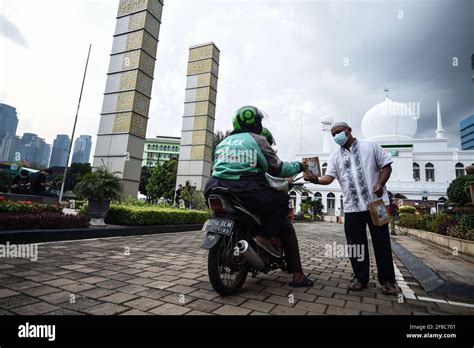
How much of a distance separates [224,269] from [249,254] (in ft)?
0.99

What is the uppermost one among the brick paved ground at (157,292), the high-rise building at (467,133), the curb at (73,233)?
the high-rise building at (467,133)

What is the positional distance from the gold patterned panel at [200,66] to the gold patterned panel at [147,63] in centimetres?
561

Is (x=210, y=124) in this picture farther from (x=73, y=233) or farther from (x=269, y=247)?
(x=269, y=247)

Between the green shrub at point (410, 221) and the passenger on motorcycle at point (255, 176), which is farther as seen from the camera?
the green shrub at point (410, 221)

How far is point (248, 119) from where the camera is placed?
9.92 ft

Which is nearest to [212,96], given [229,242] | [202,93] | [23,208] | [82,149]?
[202,93]

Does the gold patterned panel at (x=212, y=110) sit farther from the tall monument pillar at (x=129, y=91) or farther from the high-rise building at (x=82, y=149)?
the high-rise building at (x=82, y=149)

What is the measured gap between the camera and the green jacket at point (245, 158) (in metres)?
2.72

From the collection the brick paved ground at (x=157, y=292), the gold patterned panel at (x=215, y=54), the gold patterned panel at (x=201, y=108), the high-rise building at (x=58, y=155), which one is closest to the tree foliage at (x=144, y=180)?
the gold patterned panel at (x=201, y=108)

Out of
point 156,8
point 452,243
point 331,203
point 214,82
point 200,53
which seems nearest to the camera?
point 452,243

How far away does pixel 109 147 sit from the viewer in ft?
34.6

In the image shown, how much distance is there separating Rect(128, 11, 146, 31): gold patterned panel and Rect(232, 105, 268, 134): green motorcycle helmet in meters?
10.4

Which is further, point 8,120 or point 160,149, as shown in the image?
point 160,149
